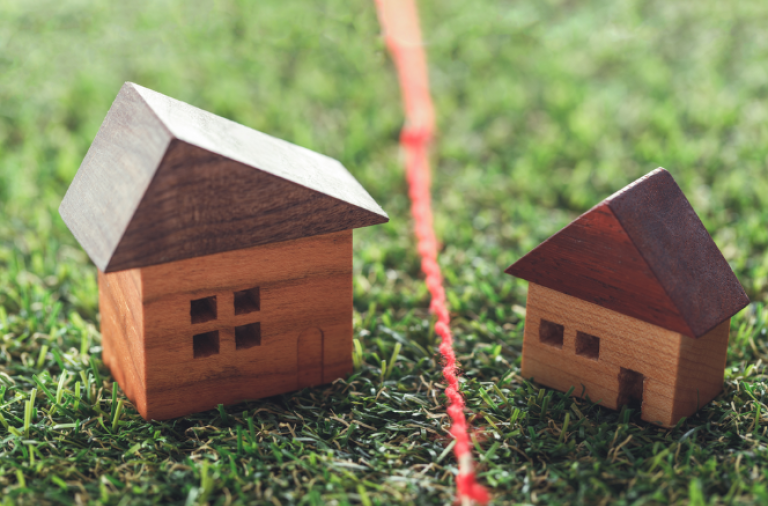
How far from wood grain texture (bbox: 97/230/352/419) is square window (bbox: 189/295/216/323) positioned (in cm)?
2

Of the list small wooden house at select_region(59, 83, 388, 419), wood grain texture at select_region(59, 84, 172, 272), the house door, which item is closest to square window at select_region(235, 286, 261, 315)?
small wooden house at select_region(59, 83, 388, 419)

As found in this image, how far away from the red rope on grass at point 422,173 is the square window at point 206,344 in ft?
2.46

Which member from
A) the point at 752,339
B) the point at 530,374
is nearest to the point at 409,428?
the point at 530,374

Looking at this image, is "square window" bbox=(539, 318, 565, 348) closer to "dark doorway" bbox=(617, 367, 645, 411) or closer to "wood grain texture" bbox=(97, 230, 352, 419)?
"dark doorway" bbox=(617, 367, 645, 411)

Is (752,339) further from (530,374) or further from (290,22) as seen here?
(290,22)

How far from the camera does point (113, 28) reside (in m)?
5.72

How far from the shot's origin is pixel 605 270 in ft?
7.42

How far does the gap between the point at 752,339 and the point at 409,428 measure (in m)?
1.29

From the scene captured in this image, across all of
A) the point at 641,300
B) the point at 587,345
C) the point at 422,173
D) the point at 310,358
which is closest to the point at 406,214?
the point at 422,173

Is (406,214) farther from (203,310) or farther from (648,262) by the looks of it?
(648,262)

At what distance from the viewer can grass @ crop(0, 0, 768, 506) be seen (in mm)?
2195

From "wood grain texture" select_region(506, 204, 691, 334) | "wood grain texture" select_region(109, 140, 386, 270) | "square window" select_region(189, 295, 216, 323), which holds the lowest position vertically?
"square window" select_region(189, 295, 216, 323)

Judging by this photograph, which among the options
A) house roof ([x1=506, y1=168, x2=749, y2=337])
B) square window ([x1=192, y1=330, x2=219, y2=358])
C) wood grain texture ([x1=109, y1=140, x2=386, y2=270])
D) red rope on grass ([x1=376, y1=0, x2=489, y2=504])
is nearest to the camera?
wood grain texture ([x1=109, y1=140, x2=386, y2=270])

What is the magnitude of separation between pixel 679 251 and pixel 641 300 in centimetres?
19
